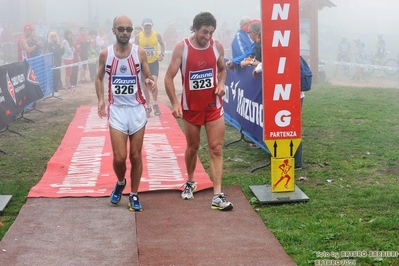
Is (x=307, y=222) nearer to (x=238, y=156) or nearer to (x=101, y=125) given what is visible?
(x=238, y=156)

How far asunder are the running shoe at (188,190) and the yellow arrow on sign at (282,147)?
3.38 ft

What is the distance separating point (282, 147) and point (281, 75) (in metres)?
0.81

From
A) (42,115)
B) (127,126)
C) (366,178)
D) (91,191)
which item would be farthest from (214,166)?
(42,115)

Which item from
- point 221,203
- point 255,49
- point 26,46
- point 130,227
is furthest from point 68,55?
point 130,227

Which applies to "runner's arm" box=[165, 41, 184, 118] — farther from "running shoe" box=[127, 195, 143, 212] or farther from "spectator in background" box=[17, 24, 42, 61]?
"spectator in background" box=[17, 24, 42, 61]

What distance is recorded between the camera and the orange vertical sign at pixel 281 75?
6.84 m

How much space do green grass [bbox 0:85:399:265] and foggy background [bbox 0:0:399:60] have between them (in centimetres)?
3241

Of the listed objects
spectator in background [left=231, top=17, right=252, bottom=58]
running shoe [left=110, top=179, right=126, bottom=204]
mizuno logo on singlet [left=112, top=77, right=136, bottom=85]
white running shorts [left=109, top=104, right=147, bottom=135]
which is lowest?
running shoe [left=110, top=179, right=126, bottom=204]

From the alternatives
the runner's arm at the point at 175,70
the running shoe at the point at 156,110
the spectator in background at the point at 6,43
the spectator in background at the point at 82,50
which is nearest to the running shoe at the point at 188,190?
the runner's arm at the point at 175,70

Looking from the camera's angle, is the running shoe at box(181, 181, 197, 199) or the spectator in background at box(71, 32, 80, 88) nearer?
the running shoe at box(181, 181, 197, 199)

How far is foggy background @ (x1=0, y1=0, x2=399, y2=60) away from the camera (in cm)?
4981

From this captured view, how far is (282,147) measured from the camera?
7277mm

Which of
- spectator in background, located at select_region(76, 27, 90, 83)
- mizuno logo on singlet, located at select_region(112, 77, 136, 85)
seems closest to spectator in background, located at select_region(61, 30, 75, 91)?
spectator in background, located at select_region(76, 27, 90, 83)

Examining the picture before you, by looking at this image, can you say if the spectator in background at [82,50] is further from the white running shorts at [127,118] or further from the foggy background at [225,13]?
the foggy background at [225,13]
